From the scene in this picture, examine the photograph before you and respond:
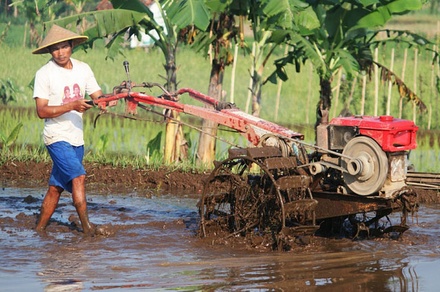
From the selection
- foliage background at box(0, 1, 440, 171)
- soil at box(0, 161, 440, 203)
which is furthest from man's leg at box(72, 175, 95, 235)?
soil at box(0, 161, 440, 203)

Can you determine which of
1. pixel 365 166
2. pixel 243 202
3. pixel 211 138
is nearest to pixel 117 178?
pixel 211 138

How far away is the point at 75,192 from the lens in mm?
7898

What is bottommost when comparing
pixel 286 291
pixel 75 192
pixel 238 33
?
pixel 286 291

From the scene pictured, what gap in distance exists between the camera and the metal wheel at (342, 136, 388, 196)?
7.18m

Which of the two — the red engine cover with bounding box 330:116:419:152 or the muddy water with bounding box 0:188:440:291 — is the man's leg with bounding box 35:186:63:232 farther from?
the red engine cover with bounding box 330:116:419:152

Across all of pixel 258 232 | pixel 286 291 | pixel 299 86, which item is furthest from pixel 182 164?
pixel 299 86

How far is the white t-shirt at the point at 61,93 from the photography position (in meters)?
7.73

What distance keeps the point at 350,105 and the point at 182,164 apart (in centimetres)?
686

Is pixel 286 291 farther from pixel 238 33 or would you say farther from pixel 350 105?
pixel 350 105

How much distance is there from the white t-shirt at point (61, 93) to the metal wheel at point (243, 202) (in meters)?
1.22

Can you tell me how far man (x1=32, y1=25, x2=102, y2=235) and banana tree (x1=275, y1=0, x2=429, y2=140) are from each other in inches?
167

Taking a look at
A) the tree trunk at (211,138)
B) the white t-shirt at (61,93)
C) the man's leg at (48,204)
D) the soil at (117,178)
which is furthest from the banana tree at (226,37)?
the white t-shirt at (61,93)

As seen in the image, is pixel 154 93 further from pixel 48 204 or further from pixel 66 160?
pixel 66 160

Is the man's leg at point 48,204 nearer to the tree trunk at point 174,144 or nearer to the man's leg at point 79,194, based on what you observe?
the man's leg at point 79,194
